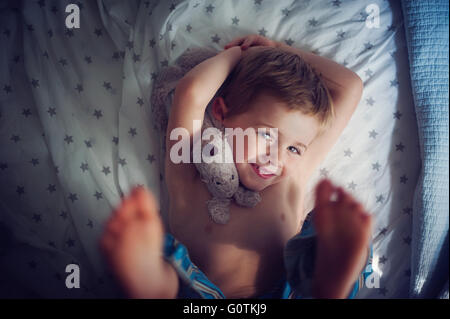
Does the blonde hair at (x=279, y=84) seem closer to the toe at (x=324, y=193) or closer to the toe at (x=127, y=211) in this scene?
the toe at (x=324, y=193)

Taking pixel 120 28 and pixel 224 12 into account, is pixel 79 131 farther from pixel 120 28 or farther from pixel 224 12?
pixel 224 12

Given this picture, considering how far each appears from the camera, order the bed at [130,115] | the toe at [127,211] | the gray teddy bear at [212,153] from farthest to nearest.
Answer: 1. the bed at [130,115]
2. the gray teddy bear at [212,153]
3. the toe at [127,211]

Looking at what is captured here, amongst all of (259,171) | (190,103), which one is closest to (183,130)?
(190,103)

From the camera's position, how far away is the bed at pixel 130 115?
73 cm

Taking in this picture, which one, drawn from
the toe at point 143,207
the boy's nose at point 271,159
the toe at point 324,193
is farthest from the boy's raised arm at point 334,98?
the toe at point 143,207

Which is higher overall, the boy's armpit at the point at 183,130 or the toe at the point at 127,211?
the boy's armpit at the point at 183,130

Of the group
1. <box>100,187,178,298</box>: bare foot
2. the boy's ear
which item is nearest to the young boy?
the boy's ear

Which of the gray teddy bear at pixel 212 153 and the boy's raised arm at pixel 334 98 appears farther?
the boy's raised arm at pixel 334 98

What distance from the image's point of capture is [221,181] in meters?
0.62

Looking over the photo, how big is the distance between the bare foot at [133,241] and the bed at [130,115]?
0.25 m

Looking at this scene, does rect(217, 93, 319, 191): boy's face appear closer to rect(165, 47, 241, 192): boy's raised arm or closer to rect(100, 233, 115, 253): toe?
rect(165, 47, 241, 192): boy's raised arm

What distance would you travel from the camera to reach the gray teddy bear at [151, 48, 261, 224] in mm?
613

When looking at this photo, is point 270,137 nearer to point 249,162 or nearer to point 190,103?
point 249,162

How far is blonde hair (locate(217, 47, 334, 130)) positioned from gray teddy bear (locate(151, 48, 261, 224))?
0.25 feet
